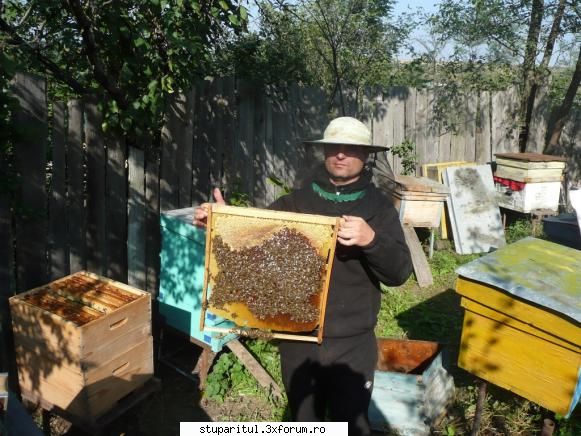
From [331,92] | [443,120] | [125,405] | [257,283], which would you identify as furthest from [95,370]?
[443,120]

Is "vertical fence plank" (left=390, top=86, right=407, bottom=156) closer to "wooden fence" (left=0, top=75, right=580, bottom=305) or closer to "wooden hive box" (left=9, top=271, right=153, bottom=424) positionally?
"wooden fence" (left=0, top=75, right=580, bottom=305)

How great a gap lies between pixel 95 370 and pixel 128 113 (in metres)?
1.90

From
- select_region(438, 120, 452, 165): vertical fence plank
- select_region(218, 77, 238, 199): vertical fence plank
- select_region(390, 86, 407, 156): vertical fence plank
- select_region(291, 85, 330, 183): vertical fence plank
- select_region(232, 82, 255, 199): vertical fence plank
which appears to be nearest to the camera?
select_region(218, 77, 238, 199): vertical fence plank

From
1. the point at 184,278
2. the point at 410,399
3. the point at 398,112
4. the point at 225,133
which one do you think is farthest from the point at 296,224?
the point at 398,112

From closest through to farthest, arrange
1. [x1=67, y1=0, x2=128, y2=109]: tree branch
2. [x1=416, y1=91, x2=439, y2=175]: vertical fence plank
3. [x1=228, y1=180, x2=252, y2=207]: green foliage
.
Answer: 1. [x1=67, y1=0, x2=128, y2=109]: tree branch
2. [x1=228, y1=180, x2=252, y2=207]: green foliage
3. [x1=416, y1=91, x2=439, y2=175]: vertical fence plank

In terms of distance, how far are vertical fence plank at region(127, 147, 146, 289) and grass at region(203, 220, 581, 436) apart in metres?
1.10

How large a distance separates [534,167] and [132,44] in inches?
243

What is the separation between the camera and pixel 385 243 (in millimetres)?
2387

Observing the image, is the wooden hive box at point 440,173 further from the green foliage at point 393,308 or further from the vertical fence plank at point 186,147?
the vertical fence plank at point 186,147

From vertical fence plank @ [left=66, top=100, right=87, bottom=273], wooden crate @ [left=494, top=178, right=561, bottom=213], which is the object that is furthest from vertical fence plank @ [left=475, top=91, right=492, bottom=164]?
vertical fence plank @ [left=66, top=100, right=87, bottom=273]

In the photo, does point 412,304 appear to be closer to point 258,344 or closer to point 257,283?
point 258,344

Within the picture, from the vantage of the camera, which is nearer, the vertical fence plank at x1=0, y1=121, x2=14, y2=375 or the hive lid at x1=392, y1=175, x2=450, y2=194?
the vertical fence plank at x1=0, y1=121, x2=14, y2=375

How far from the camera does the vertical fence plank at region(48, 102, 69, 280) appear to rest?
366 centimetres

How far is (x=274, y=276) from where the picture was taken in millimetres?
2555
